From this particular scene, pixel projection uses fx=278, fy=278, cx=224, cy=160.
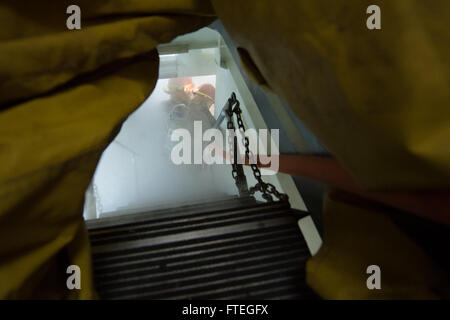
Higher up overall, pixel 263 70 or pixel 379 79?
pixel 263 70

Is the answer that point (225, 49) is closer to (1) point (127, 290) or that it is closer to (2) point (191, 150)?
(2) point (191, 150)

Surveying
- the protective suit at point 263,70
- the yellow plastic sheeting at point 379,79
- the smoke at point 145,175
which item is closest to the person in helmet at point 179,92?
the smoke at point 145,175

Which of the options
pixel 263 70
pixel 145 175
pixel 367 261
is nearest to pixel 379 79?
pixel 263 70

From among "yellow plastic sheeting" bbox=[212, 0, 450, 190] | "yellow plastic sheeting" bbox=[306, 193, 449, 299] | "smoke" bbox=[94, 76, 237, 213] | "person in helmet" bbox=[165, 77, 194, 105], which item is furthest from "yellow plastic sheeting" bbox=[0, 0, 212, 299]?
"person in helmet" bbox=[165, 77, 194, 105]

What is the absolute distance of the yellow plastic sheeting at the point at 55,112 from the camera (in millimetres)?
455

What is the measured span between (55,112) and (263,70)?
0.46 m

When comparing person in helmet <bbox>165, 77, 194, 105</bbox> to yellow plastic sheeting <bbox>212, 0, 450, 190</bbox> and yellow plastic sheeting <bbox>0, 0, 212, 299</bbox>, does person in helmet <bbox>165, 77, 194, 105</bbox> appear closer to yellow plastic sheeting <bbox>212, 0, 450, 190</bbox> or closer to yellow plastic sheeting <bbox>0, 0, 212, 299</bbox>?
yellow plastic sheeting <bbox>0, 0, 212, 299</bbox>

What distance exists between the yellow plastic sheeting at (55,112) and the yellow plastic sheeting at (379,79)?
1.06 ft

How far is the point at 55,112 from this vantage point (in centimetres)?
51

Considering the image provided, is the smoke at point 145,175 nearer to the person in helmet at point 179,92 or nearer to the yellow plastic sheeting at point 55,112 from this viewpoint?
the person in helmet at point 179,92

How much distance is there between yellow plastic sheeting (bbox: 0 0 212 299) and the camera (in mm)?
455

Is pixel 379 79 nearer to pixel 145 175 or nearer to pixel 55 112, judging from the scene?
pixel 55 112

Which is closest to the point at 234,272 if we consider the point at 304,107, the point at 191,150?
the point at 304,107
